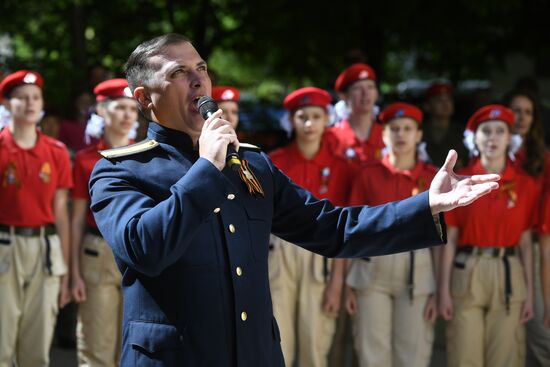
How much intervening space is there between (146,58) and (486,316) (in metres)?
3.76

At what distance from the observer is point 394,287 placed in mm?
6195

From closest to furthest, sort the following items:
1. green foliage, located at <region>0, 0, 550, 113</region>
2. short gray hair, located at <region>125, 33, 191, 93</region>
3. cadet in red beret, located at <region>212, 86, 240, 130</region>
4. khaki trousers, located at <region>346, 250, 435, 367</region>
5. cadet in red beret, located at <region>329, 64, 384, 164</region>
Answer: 1. short gray hair, located at <region>125, 33, 191, 93</region>
2. khaki trousers, located at <region>346, 250, 435, 367</region>
3. cadet in red beret, located at <region>212, 86, 240, 130</region>
4. cadet in red beret, located at <region>329, 64, 384, 164</region>
5. green foliage, located at <region>0, 0, 550, 113</region>

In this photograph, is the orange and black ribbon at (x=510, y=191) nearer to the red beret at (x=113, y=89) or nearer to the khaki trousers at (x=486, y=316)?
the khaki trousers at (x=486, y=316)

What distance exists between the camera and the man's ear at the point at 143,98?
10.6 feet

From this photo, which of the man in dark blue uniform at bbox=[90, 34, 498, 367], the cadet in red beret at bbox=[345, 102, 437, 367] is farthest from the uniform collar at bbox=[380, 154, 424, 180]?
the man in dark blue uniform at bbox=[90, 34, 498, 367]

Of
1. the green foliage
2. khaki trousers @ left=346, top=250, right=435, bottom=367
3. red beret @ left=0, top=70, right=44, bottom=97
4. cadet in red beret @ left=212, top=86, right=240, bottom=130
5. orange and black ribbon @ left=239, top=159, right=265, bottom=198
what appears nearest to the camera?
orange and black ribbon @ left=239, top=159, right=265, bottom=198

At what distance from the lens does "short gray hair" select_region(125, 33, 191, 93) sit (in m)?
3.17

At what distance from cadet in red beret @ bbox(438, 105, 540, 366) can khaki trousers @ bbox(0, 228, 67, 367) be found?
2608mm

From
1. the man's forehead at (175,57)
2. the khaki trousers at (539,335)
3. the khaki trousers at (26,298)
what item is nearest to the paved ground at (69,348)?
the khaki trousers at (539,335)

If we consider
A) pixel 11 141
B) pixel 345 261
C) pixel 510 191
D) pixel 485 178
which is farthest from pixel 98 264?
pixel 485 178

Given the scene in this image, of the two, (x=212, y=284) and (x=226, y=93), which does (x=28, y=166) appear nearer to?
(x=226, y=93)

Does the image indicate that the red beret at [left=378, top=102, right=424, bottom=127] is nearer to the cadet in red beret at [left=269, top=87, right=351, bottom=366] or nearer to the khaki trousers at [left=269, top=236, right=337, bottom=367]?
the cadet in red beret at [left=269, top=87, right=351, bottom=366]

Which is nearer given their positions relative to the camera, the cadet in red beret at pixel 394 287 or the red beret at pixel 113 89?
the cadet in red beret at pixel 394 287

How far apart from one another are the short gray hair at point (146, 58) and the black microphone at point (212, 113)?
329mm
